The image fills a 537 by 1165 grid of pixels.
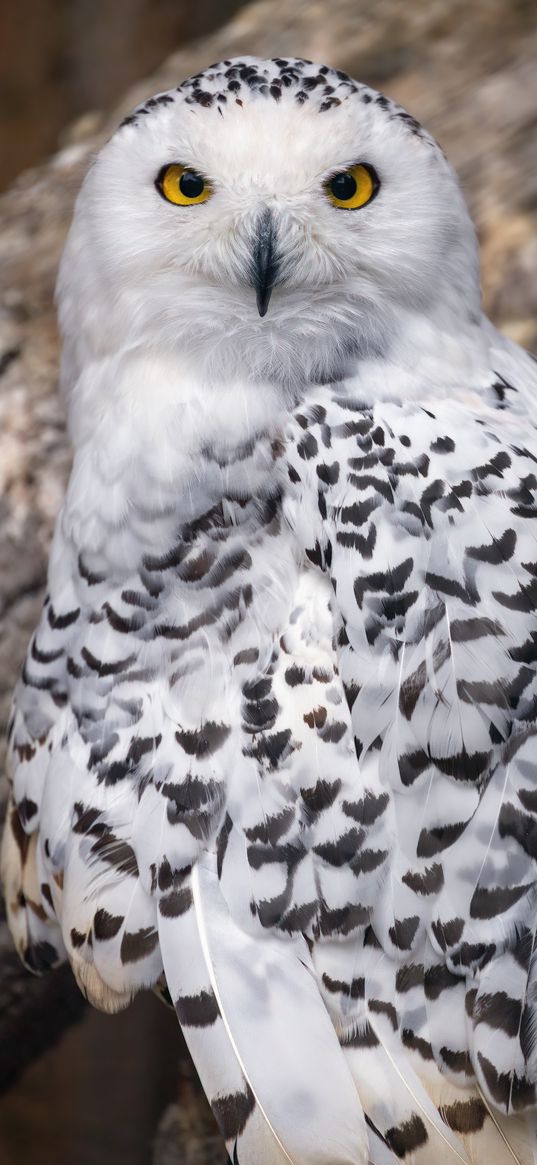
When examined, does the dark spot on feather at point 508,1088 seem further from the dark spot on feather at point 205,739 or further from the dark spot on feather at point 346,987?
the dark spot on feather at point 205,739

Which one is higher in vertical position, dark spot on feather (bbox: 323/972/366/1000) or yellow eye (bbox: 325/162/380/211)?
yellow eye (bbox: 325/162/380/211)

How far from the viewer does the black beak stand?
3.45ft

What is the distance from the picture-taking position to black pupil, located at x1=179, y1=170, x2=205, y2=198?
3.55ft

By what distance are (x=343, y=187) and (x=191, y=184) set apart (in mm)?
158

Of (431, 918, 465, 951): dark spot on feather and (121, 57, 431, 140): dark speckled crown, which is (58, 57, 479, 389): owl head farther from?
(431, 918, 465, 951): dark spot on feather

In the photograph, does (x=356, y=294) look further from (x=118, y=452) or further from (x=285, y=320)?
(x=118, y=452)

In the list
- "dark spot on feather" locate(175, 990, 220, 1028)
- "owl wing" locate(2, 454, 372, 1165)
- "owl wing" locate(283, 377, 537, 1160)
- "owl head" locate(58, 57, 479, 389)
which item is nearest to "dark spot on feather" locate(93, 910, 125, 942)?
"owl wing" locate(2, 454, 372, 1165)

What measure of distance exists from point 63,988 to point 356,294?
127cm

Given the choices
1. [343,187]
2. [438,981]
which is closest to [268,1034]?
[438,981]

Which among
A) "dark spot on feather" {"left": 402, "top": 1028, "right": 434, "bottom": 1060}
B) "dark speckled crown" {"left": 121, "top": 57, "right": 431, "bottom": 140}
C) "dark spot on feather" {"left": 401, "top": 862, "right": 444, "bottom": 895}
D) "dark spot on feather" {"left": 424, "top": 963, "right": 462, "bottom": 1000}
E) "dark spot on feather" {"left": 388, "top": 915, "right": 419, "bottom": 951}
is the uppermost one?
"dark speckled crown" {"left": 121, "top": 57, "right": 431, "bottom": 140}

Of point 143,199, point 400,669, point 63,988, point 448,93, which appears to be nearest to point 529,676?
point 400,669

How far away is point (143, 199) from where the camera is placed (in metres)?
1.14

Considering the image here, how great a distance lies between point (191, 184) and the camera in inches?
42.8

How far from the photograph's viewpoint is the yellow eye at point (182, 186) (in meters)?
1.08
